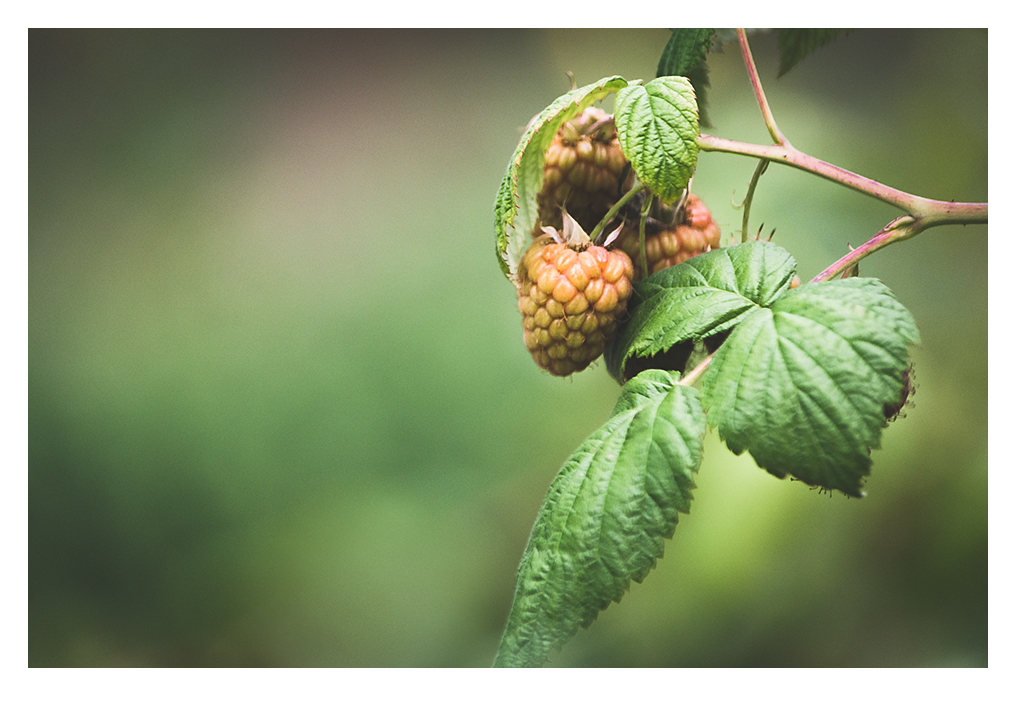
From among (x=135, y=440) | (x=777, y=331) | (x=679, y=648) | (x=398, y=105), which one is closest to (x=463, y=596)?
(x=679, y=648)

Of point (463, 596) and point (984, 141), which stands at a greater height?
point (984, 141)

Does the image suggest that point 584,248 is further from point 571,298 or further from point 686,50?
point 686,50

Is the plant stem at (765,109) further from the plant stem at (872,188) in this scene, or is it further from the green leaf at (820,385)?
the green leaf at (820,385)

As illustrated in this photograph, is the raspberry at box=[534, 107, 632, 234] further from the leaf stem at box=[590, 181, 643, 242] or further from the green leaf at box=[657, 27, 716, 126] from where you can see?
the green leaf at box=[657, 27, 716, 126]

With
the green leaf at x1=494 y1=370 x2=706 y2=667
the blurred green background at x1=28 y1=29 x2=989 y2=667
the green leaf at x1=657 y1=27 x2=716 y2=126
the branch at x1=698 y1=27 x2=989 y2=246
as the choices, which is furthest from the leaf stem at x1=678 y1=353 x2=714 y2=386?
the blurred green background at x1=28 y1=29 x2=989 y2=667

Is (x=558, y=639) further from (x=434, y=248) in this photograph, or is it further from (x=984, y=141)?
(x=434, y=248)
